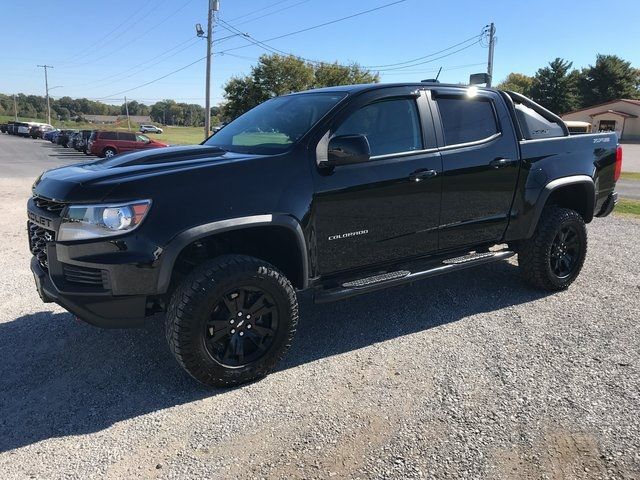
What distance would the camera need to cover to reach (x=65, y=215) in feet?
9.87

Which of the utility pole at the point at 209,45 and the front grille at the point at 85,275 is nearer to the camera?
the front grille at the point at 85,275

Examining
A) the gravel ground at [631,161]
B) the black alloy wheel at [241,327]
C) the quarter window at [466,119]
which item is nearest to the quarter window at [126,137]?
the gravel ground at [631,161]

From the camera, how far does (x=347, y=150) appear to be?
344 centimetres

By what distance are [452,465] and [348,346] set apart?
1489 millimetres

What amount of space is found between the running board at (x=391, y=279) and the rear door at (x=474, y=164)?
0.14m

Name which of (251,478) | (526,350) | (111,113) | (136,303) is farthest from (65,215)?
(111,113)

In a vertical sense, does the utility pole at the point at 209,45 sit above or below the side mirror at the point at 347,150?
above

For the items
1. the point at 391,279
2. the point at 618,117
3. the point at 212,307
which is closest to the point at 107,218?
the point at 212,307

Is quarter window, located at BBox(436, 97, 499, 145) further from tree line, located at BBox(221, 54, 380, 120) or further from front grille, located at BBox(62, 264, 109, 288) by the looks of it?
tree line, located at BBox(221, 54, 380, 120)

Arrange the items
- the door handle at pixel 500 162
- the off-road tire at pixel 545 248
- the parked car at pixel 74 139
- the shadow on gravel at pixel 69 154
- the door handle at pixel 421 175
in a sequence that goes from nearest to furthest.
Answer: the door handle at pixel 421 175 < the door handle at pixel 500 162 < the off-road tire at pixel 545 248 < the shadow on gravel at pixel 69 154 < the parked car at pixel 74 139

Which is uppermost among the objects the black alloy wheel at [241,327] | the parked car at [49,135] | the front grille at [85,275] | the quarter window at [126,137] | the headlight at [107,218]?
the parked car at [49,135]

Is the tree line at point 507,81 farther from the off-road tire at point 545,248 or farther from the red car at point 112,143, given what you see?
the off-road tire at point 545,248


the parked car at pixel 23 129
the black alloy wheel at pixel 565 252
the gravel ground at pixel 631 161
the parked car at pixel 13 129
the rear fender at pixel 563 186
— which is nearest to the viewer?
the rear fender at pixel 563 186

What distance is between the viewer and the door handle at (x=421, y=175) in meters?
3.92
